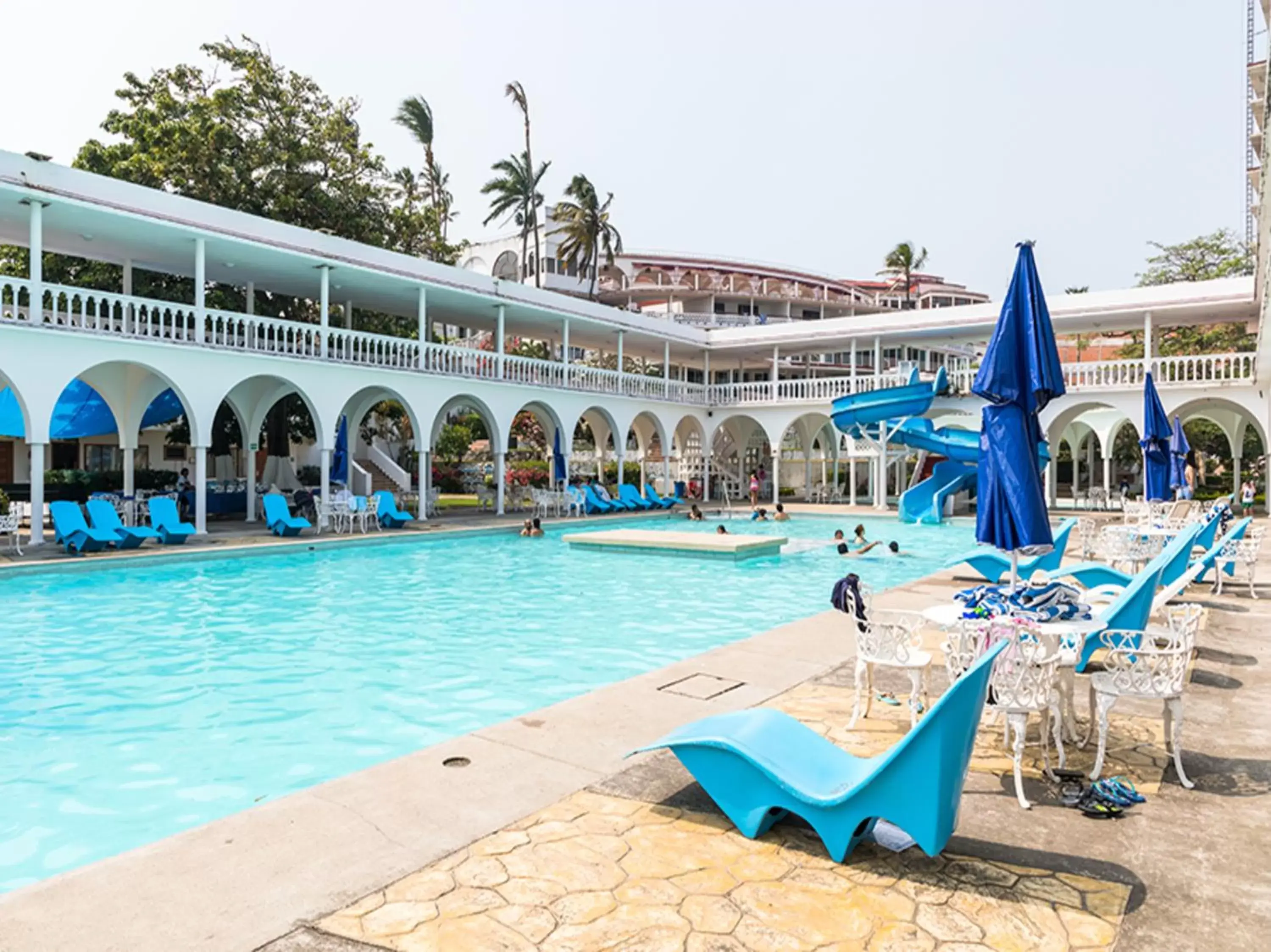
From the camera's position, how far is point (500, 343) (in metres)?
23.9

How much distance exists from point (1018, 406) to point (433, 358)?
18058 mm

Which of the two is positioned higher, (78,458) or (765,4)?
(765,4)

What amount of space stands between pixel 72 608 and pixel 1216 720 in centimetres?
1161

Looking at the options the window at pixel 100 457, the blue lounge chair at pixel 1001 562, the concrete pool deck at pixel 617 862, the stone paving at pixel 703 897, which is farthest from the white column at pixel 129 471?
the stone paving at pixel 703 897

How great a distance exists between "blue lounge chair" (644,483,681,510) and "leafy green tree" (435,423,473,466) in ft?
34.8

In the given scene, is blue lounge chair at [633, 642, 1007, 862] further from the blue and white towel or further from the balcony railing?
the balcony railing

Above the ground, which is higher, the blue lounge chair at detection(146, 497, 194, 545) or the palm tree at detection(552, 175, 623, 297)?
the palm tree at detection(552, 175, 623, 297)

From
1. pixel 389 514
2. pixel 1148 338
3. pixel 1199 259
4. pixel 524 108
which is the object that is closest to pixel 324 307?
pixel 389 514

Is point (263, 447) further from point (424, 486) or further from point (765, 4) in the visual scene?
point (765, 4)

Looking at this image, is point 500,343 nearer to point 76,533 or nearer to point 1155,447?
point 76,533

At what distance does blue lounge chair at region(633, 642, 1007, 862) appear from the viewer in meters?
3.17

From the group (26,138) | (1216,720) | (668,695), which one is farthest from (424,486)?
(1216,720)

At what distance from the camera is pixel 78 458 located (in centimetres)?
2762

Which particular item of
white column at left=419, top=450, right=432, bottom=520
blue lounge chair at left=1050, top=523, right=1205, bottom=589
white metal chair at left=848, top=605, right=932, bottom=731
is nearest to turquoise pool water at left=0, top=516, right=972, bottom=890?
white metal chair at left=848, top=605, right=932, bottom=731
